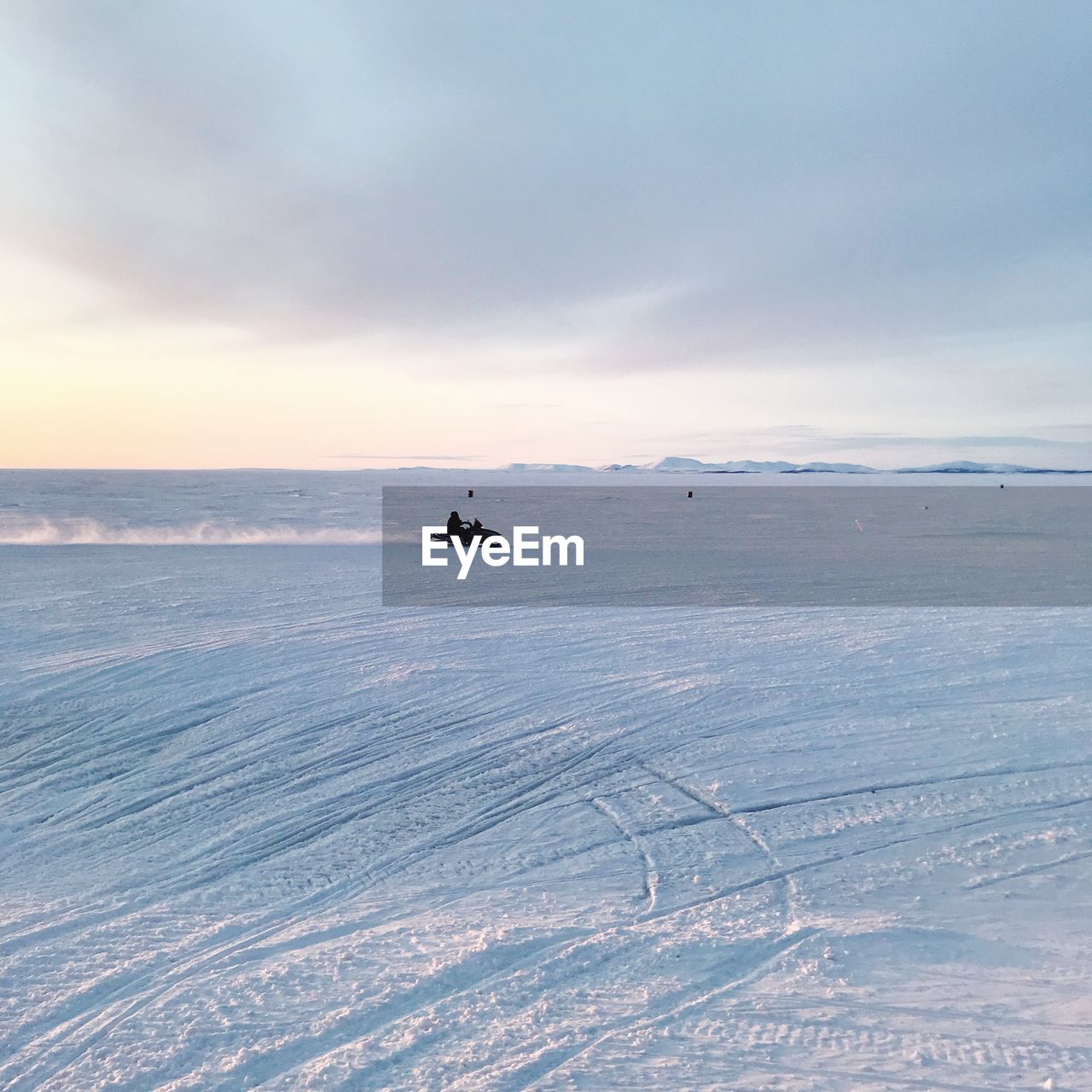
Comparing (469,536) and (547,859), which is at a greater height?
(469,536)

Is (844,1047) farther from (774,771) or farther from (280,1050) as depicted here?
(774,771)

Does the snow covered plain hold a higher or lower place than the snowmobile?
lower

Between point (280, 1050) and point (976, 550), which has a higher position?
point (976, 550)

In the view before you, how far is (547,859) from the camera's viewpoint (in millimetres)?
6000

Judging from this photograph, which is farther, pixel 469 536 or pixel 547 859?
pixel 469 536

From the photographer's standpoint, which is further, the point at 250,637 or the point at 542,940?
the point at 250,637

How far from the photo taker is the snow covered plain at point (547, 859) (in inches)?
156

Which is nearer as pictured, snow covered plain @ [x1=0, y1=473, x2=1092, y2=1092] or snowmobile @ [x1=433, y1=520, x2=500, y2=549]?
snow covered plain @ [x1=0, y1=473, x2=1092, y2=1092]

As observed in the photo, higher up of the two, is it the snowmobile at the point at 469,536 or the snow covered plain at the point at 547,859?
the snowmobile at the point at 469,536

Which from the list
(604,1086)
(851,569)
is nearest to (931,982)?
(604,1086)

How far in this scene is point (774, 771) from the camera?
745 cm

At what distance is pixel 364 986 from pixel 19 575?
17570 millimetres

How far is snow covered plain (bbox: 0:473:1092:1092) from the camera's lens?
3.97 metres

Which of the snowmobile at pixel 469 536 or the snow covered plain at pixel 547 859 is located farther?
the snowmobile at pixel 469 536
